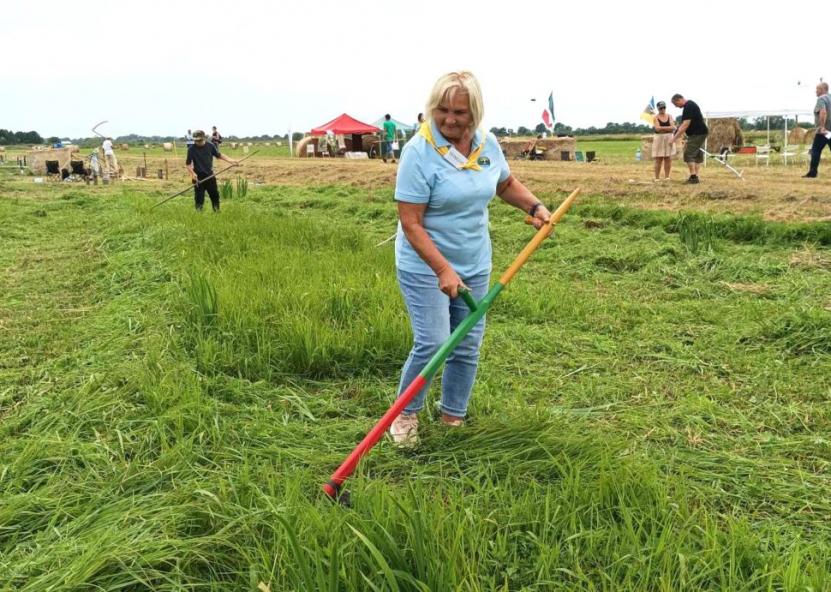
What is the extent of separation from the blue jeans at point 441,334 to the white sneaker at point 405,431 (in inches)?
1.4

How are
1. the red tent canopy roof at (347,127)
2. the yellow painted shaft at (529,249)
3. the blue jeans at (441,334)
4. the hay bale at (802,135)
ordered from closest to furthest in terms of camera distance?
the yellow painted shaft at (529,249) → the blue jeans at (441,334) → the hay bale at (802,135) → the red tent canopy roof at (347,127)

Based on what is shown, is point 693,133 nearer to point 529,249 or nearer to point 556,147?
point 529,249

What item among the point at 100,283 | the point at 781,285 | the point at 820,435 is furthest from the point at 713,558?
the point at 100,283

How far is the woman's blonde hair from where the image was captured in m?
2.31

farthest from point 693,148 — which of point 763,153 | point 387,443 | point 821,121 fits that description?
point 387,443

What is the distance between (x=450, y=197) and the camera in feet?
8.00

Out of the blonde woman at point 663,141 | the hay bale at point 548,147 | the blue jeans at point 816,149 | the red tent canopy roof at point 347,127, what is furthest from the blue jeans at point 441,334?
the red tent canopy roof at point 347,127

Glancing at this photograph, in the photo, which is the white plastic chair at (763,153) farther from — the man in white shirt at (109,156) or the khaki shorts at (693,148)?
the man in white shirt at (109,156)

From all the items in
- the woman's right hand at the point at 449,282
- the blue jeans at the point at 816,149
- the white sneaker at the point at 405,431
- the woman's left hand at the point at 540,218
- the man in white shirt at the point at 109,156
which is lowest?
the white sneaker at the point at 405,431

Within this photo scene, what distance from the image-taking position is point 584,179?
42.4 ft

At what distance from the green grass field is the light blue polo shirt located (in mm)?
702

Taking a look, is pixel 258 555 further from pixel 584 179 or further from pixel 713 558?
pixel 584 179

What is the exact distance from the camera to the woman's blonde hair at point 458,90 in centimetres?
231

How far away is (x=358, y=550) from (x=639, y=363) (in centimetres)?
250
